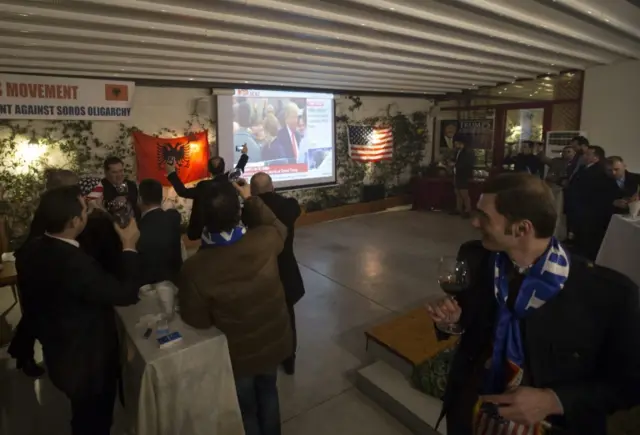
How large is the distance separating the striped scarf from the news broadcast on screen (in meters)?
6.40

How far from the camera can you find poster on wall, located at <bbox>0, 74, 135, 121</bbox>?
5133 mm

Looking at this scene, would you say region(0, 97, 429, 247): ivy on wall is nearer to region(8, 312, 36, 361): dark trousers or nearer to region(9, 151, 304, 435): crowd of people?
region(8, 312, 36, 361): dark trousers

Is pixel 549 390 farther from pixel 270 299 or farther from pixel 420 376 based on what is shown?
pixel 420 376

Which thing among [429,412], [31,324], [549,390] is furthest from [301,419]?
[549,390]

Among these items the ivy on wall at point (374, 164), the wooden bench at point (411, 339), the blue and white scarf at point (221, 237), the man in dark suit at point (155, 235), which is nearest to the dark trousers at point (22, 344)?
the man in dark suit at point (155, 235)

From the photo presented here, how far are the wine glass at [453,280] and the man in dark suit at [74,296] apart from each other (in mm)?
1293

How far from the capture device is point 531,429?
117 centimetres

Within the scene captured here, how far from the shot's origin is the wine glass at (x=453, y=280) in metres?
1.32

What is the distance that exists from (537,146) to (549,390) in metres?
7.94

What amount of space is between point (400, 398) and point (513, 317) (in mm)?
1691

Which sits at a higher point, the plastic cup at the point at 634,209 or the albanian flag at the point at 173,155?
the albanian flag at the point at 173,155

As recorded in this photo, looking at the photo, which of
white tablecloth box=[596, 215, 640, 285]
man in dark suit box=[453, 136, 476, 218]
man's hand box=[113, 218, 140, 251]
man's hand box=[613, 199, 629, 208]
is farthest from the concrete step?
man in dark suit box=[453, 136, 476, 218]

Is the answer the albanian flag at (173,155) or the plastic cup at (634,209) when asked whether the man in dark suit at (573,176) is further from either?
the albanian flag at (173,155)

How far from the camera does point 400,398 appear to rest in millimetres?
2604
